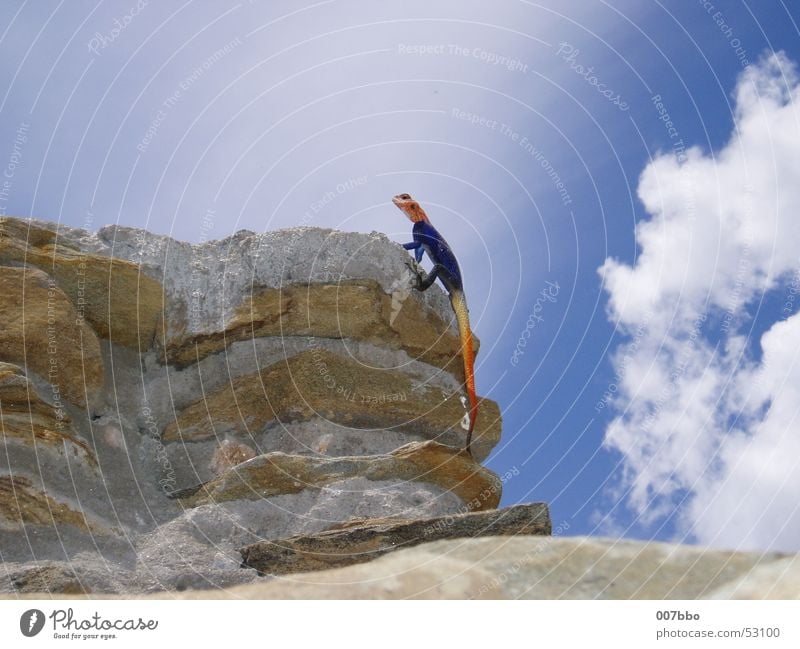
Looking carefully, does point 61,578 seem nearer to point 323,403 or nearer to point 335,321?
point 323,403

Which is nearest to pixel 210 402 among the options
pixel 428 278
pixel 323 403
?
pixel 323 403

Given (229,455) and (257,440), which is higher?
→ (257,440)

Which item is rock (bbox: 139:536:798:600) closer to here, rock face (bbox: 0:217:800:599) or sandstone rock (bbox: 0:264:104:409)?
rock face (bbox: 0:217:800:599)

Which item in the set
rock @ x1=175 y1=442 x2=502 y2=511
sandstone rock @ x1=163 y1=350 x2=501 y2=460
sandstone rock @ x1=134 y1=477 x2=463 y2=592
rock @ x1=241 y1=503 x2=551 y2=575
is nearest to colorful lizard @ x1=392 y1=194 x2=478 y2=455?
sandstone rock @ x1=163 y1=350 x2=501 y2=460

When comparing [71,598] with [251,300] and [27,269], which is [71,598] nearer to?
[27,269]

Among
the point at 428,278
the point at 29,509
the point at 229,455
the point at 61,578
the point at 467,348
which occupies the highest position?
the point at 428,278

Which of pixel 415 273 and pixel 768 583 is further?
pixel 415 273

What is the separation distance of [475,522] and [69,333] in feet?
14.7

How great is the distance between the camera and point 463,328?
440 inches

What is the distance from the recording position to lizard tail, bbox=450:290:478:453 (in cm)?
1059

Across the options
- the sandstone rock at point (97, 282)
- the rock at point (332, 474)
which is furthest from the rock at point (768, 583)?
the sandstone rock at point (97, 282)

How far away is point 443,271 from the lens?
37.4 ft

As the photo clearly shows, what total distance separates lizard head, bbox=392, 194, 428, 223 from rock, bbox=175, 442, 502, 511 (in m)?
3.49
